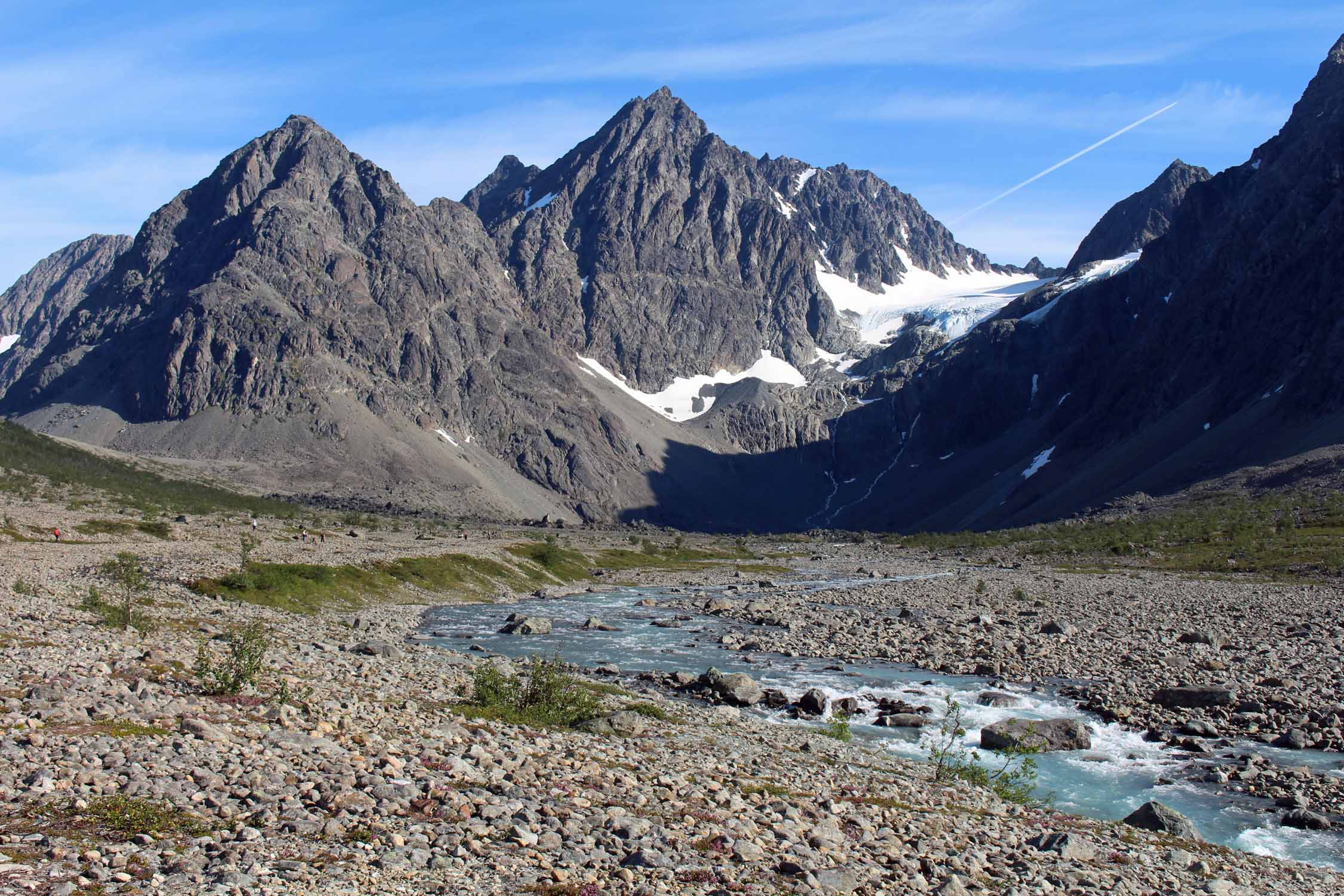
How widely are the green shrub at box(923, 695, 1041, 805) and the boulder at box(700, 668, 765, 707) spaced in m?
6.46

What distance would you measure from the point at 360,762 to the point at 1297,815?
1946cm

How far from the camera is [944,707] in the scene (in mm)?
32875

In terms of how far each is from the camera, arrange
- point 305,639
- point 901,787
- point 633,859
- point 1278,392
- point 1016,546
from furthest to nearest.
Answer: point 1278,392 → point 1016,546 → point 305,639 → point 901,787 → point 633,859

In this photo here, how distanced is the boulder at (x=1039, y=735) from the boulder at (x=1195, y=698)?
5217 mm

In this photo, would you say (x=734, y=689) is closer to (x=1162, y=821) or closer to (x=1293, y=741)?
(x=1162, y=821)

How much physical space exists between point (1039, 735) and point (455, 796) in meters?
18.9

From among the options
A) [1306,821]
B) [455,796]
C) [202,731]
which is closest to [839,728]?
[1306,821]

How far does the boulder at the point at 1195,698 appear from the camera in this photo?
100 feet

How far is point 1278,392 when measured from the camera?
547 feet

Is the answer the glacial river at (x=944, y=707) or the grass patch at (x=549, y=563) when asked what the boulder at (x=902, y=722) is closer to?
the glacial river at (x=944, y=707)

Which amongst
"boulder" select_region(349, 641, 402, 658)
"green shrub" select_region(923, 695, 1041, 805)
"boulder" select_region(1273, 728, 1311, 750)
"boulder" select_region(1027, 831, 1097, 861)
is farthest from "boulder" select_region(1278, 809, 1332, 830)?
"boulder" select_region(349, 641, 402, 658)

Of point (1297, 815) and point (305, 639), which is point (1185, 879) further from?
point (305, 639)

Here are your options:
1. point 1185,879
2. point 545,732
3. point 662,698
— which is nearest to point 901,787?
point 1185,879

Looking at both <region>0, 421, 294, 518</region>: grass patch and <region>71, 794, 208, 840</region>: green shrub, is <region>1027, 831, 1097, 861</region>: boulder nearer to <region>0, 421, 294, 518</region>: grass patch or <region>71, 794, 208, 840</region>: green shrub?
<region>71, 794, 208, 840</region>: green shrub
